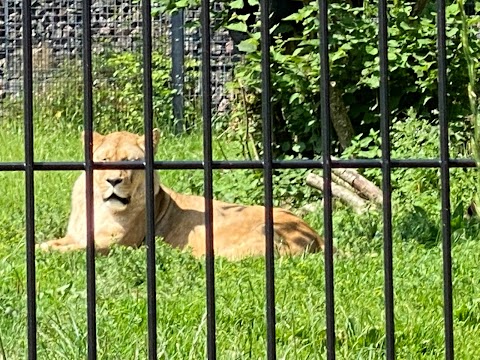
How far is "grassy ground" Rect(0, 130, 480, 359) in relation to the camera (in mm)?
3990

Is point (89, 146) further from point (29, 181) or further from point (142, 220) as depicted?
point (142, 220)

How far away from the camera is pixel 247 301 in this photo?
4727 millimetres

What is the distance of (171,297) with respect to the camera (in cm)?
495

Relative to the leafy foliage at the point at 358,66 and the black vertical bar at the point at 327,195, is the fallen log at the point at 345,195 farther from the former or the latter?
the black vertical bar at the point at 327,195

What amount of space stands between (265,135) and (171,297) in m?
2.15

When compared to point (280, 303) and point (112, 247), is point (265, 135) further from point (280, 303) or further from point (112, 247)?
point (112, 247)

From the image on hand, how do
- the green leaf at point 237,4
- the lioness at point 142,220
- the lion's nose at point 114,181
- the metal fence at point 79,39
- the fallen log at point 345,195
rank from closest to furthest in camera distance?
the lioness at point 142,220 < the lion's nose at point 114,181 < the fallen log at point 345,195 < the green leaf at point 237,4 < the metal fence at point 79,39

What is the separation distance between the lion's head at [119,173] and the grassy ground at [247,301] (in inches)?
22.7

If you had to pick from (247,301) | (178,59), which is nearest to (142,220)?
(247,301)

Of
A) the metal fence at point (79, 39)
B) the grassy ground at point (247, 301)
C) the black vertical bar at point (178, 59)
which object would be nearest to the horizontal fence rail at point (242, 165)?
the grassy ground at point (247, 301)

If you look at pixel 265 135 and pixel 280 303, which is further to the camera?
pixel 280 303

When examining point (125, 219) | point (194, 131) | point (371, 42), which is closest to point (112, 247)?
point (125, 219)

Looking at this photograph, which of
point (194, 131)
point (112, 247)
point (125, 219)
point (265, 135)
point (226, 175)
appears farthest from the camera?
point (194, 131)

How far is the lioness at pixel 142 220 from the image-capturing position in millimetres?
6469
